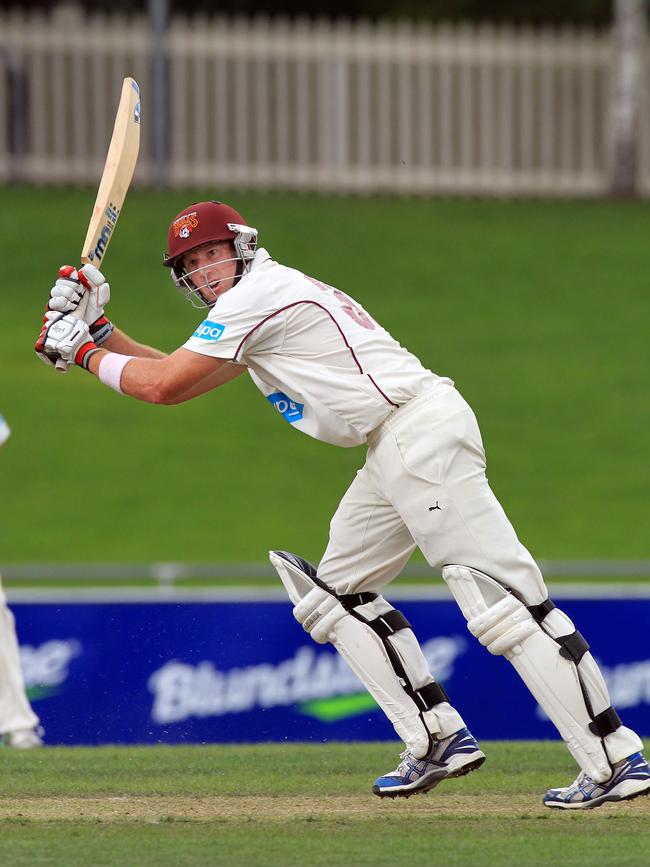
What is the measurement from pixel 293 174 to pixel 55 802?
14749 mm

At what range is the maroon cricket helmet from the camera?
18.6ft

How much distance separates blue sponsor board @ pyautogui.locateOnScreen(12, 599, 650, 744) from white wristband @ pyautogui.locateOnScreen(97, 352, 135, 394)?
12.6 ft

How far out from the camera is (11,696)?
8.82 metres

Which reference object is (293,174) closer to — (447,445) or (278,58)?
(278,58)

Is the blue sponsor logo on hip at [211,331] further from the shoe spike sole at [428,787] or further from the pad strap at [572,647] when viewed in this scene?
the shoe spike sole at [428,787]

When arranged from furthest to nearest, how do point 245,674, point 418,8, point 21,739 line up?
point 418,8 → point 245,674 → point 21,739

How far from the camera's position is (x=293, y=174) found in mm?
19703

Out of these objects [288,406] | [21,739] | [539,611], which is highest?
[288,406]

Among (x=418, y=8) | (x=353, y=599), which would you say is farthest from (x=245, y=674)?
(x=418, y=8)

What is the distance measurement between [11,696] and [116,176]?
353 cm

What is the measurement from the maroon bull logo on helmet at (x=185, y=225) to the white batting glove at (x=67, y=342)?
1.44ft

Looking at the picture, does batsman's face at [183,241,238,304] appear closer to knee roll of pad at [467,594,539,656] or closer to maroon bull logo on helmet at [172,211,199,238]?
maroon bull logo on helmet at [172,211,199,238]

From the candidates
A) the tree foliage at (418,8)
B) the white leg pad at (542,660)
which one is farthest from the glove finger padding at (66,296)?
the tree foliage at (418,8)

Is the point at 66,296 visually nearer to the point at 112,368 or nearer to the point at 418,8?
the point at 112,368
